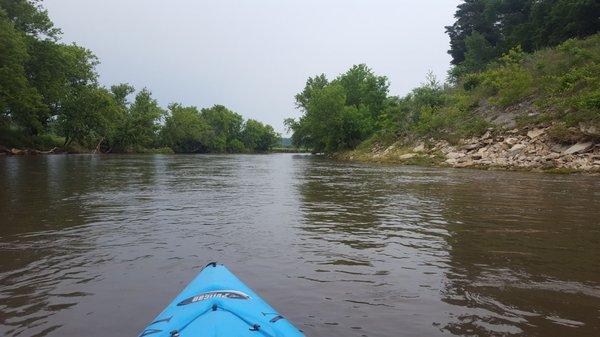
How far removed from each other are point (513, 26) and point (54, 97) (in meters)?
51.4

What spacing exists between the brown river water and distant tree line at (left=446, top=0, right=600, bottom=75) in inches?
1209

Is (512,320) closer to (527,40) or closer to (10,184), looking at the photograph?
(10,184)

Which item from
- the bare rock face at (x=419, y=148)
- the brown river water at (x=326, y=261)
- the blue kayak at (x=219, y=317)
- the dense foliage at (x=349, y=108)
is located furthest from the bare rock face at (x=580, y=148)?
the dense foliage at (x=349, y=108)

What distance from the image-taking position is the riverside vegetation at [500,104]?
70.6ft

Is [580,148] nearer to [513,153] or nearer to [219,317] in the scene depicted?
[513,153]

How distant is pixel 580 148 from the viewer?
1992 cm

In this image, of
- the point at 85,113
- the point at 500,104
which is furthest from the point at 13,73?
the point at 500,104

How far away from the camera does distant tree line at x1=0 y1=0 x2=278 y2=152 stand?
34125 millimetres

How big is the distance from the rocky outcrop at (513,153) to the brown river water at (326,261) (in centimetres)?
939

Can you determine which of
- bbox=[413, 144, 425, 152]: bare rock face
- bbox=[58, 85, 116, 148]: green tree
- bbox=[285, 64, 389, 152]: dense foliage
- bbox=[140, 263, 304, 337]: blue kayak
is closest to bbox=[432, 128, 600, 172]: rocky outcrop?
bbox=[413, 144, 425, 152]: bare rock face

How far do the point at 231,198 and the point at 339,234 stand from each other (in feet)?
18.6

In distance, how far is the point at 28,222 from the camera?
8.36 m

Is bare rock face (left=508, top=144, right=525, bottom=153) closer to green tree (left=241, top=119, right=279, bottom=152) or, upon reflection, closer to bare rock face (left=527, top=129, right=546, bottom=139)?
bare rock face (left=527, top=129, right=546, bottom=139)

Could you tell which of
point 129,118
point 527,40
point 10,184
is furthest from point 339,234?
point 129,118
